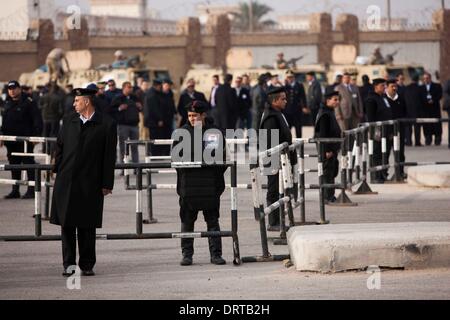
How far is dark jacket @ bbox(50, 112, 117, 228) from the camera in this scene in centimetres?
1342

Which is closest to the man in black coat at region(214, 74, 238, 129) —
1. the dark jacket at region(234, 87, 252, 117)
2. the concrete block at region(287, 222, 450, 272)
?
the dark jacket at region(234, 87, 252, 117)

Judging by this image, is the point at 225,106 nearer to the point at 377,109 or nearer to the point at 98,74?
the point at 377,109

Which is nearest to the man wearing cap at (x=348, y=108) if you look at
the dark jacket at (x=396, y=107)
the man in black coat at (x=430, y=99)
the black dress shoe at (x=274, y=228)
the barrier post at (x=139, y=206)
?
the dark jacket at (x=396, y=107)

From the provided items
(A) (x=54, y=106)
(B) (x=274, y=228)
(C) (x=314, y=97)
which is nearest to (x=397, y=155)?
(B) (x=274, y=228)

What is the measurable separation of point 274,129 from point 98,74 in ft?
105

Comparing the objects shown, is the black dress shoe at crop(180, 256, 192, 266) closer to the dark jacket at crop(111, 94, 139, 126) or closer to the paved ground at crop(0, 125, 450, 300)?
the paved ground at crop(0, 125, 450, 300)

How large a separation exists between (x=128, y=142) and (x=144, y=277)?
6.14 metres

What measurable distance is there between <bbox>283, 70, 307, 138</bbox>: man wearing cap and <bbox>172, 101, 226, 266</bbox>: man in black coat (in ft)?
66.4

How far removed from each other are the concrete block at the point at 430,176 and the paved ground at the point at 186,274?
9.88 feet

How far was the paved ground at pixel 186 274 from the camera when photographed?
12039 millimetres

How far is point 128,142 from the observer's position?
19.2m
